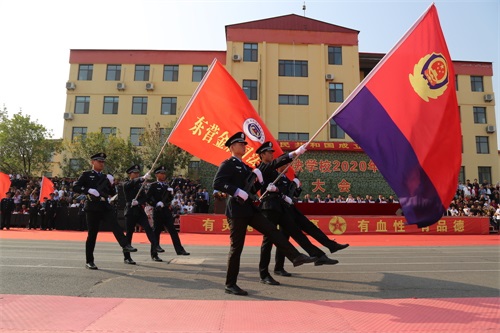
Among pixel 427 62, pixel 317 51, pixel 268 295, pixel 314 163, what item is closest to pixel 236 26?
pixel 317 51

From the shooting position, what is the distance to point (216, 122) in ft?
27.1

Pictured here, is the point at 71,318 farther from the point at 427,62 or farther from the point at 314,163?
the point at 314,163

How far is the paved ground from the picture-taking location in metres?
3.52

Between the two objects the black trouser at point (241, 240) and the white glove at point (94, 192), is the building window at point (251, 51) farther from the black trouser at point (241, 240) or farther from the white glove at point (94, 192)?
the black trouser at point (241, 240)

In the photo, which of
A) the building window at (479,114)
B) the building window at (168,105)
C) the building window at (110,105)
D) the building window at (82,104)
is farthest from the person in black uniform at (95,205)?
the building window at (479,114)

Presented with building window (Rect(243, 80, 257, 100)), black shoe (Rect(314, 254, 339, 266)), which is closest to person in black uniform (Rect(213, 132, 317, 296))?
black shoe (Rect(314, 254, 339, 266))

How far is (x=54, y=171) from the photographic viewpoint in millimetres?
49406

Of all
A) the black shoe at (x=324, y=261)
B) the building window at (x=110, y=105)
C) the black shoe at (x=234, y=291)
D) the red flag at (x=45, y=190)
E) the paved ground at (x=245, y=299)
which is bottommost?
the paved ground at (x=245, y=299)

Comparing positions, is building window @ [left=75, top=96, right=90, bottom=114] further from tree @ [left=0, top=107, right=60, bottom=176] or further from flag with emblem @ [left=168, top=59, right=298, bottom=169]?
flag with emblem @ [left=168, top=59, right=298, bottom=169]

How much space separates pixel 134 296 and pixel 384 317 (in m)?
2.96

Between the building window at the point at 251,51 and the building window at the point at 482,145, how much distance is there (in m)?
22.0

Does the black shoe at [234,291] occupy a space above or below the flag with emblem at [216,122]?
below

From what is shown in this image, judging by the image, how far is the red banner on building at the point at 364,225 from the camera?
1781cm

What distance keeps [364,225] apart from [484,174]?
22.1 metres
